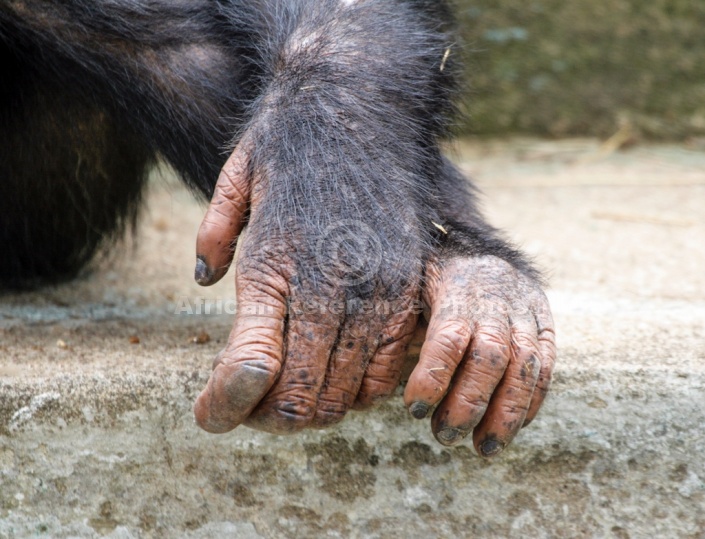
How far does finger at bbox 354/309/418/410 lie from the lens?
1.05m

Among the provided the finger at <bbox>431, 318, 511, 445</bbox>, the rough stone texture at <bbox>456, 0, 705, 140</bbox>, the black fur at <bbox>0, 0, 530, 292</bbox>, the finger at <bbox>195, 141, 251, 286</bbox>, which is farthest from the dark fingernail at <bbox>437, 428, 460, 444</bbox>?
the rough stone texture at <bbox>456, 0, 705, 140</bbox>

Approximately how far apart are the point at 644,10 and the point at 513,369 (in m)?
2.40

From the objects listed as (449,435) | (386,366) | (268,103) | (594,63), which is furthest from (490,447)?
(594,63)

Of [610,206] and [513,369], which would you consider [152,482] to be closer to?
[513,369]

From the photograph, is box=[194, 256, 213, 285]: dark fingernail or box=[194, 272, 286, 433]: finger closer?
box=[194, 272, 286, 433]: finger

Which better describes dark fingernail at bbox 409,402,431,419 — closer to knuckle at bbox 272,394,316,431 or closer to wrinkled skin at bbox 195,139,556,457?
wrinkled skin at bbox 195,139,556,457

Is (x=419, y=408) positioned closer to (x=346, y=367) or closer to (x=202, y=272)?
(x=346, y=367)

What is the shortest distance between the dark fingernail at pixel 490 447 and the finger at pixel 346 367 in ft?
0.54

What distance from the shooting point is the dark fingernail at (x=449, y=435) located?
1011mm

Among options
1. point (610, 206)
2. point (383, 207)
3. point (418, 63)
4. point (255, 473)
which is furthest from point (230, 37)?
point (610, 206)

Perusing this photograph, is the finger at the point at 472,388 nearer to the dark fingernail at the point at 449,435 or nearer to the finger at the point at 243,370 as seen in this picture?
the dark fingernail at the point at 449,435

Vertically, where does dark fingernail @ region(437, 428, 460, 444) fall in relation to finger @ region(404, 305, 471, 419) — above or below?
below

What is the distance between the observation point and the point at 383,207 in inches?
45.2

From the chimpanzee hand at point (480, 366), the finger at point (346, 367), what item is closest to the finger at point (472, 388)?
the chimpanzee hand at point (480, 366)
